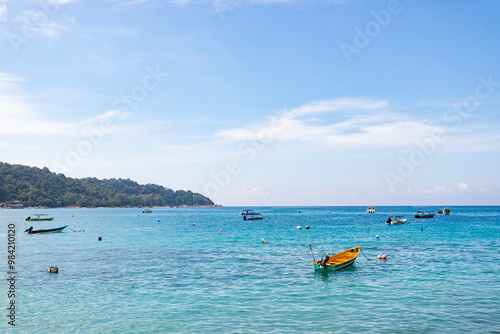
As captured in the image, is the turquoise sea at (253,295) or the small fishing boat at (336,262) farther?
the small fishing boat at (336,262)

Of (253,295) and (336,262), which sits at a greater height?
(336,262)

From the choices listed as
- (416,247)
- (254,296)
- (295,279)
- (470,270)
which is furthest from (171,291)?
(416,247)

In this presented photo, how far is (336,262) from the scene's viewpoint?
39.9 m

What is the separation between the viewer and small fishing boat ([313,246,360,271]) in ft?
121

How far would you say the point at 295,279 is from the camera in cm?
3378

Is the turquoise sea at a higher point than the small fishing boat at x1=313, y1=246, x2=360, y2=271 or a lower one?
lower

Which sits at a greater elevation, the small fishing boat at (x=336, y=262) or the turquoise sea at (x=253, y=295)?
the small fishing boat at (x=336, y=262)

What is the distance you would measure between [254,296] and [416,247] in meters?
39.3

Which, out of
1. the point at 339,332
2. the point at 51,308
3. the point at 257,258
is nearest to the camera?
the point at 339,332

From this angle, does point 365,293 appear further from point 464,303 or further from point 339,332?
point 339,332

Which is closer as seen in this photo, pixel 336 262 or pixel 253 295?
Result: pixel 253 295

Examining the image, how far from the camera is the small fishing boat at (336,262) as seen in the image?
3691 centimetres

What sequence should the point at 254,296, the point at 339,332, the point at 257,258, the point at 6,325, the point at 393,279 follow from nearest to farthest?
the point at 339,332
the point at 6,325
the point at 254,296
the point at 393,279
the point at 257,258

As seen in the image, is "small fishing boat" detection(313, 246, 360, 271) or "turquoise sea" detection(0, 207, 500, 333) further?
"small fishing boat" detection(313, 246, 360, 271)
